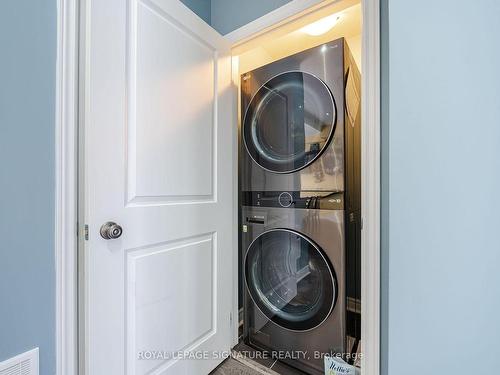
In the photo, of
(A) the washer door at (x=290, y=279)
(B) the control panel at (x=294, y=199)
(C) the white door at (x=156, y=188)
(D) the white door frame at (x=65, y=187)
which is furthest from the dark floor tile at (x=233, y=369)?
(B) the control panel at (x=294, y=199)

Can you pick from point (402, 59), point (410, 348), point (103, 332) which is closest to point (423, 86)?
point (402, 59)

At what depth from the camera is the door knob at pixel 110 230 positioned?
2.60ft

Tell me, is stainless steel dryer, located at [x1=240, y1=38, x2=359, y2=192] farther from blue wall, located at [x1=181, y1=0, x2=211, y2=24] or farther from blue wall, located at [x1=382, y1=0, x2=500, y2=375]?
blue wall, located at [x1=382, y1=0, x2=500, y2=375]

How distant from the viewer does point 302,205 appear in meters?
1.24

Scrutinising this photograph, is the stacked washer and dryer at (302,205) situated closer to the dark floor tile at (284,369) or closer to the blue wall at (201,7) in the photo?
the dark floor tile at (284,369)

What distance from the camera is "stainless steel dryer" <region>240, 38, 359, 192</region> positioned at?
1145 mm

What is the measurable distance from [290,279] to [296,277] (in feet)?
0.16

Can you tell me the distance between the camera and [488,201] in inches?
15.5

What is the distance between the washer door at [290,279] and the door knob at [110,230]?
811 mm

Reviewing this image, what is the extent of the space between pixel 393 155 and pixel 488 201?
17 centimetres

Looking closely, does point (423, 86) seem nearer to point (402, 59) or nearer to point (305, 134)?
point (402, 59)
